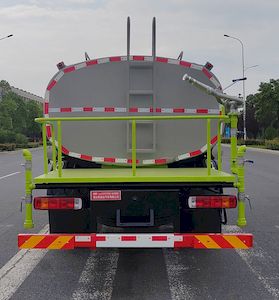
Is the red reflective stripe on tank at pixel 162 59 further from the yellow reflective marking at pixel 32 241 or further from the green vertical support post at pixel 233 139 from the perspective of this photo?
the yellow reflective marking at pixel 32 241

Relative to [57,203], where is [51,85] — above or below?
above

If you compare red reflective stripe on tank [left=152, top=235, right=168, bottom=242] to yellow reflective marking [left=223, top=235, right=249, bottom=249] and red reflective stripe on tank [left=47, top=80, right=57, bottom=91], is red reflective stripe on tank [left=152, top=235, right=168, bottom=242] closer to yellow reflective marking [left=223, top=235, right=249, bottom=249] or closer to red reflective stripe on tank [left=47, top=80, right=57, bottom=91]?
yellow reflective marking [left=223, top=235, right=249, bottom=249]

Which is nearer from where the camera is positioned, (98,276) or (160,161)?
(98,276)

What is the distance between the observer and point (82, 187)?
4445mm

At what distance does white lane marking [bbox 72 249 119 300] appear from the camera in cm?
423

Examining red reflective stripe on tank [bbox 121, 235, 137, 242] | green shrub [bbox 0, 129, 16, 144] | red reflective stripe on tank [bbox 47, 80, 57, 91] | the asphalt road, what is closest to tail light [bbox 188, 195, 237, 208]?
red reflective stripe on tank [bbox 121, 235, 137, 242]

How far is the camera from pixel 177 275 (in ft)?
15.7

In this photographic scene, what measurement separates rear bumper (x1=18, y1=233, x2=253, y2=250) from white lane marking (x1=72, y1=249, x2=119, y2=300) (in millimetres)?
462

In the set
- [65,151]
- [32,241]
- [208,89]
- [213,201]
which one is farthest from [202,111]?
[32,241]

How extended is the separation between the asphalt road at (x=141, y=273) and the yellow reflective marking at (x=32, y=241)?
46cm

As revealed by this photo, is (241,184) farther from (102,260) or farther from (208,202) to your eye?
(102,260)

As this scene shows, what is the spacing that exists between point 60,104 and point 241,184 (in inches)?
103

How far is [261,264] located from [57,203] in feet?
8.49

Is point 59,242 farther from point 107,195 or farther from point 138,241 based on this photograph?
point 138,241
